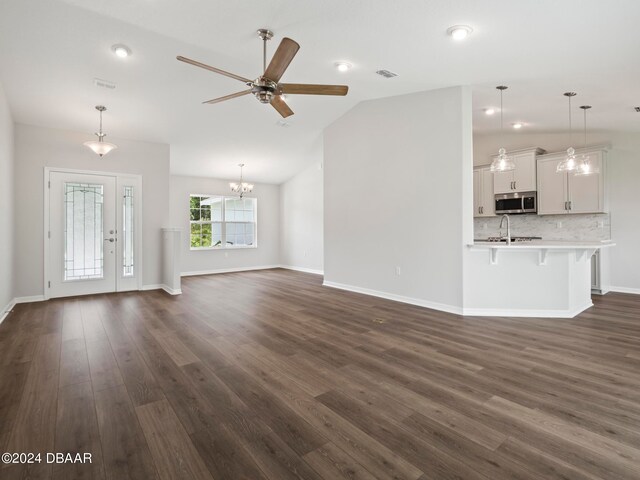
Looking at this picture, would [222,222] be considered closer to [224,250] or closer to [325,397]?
[224,250]

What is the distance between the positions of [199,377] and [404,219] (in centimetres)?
386

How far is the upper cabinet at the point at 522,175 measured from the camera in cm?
633

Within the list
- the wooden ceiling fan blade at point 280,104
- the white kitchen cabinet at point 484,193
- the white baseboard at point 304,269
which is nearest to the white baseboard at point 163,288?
the white baseboard at point 304,269

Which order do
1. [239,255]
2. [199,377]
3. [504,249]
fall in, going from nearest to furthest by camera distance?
[199,377], [504,249], [239,255]

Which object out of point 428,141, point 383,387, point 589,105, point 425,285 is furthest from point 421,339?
point 589,105

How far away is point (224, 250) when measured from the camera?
371 inches

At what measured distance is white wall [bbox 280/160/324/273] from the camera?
898 cm

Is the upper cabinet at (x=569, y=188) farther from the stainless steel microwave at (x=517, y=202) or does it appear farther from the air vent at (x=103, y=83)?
the air vent at (x=103, y=83)

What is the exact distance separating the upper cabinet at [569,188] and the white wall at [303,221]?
4.98 m

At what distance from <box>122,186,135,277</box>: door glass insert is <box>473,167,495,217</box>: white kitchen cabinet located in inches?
282

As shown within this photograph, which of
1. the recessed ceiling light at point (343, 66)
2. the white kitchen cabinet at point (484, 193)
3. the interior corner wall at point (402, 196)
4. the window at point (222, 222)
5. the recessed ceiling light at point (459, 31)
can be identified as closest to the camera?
the recessed ceiling light at point (459, 31)

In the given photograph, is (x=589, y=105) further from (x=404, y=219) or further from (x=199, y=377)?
(x=199, y=377)

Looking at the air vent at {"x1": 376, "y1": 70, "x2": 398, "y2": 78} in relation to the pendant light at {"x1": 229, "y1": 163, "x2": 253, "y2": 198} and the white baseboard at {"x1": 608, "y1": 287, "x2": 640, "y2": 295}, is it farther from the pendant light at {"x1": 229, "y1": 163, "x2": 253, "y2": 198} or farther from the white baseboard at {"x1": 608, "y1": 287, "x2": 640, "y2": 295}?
the white baseboard at {"x1": 608, "y1": 287, "x2": 640, "y2": 295}

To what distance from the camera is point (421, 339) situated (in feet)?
11.6
